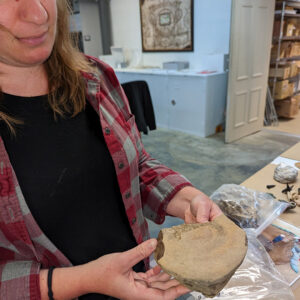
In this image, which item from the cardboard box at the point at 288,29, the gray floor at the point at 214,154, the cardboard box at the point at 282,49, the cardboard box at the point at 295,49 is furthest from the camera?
the cardboard box at the point at 295,49

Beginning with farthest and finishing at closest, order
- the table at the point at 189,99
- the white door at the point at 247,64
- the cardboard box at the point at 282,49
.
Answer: the cardboard box at the point at 282,49 → the table at the point at 189,99 → the white door at the point at 247,64

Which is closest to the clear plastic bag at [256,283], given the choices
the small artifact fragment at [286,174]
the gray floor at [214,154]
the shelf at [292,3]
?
the small artifact fragment at [286,174]

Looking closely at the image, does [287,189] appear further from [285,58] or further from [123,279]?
[285,58]

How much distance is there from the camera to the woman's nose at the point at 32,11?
0.59 meters

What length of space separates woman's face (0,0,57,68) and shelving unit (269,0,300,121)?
14.2ft

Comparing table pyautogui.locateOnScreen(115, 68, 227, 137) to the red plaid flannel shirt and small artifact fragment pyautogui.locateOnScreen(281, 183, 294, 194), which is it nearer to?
small artifact fragment pyautogui.locateOnScreen(281, 183, 294, 194)

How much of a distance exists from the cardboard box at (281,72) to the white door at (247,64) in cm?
39

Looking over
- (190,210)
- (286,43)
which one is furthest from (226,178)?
(286,43)

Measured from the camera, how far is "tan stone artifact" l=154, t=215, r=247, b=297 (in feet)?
1.98

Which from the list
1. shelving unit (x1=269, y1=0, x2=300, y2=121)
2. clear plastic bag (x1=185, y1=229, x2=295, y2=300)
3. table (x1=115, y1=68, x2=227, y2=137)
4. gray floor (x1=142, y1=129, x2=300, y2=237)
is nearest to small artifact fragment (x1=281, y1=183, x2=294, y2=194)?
clear plastic bag (x1=185, y1=229, x2=295, y2=300)

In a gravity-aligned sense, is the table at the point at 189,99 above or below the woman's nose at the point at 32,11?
below

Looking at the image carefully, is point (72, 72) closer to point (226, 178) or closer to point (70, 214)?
point (70, 214)

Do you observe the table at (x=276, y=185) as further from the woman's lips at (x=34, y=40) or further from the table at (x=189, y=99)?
the table at (x=189, y=99)

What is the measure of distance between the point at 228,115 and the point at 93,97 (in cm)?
322
